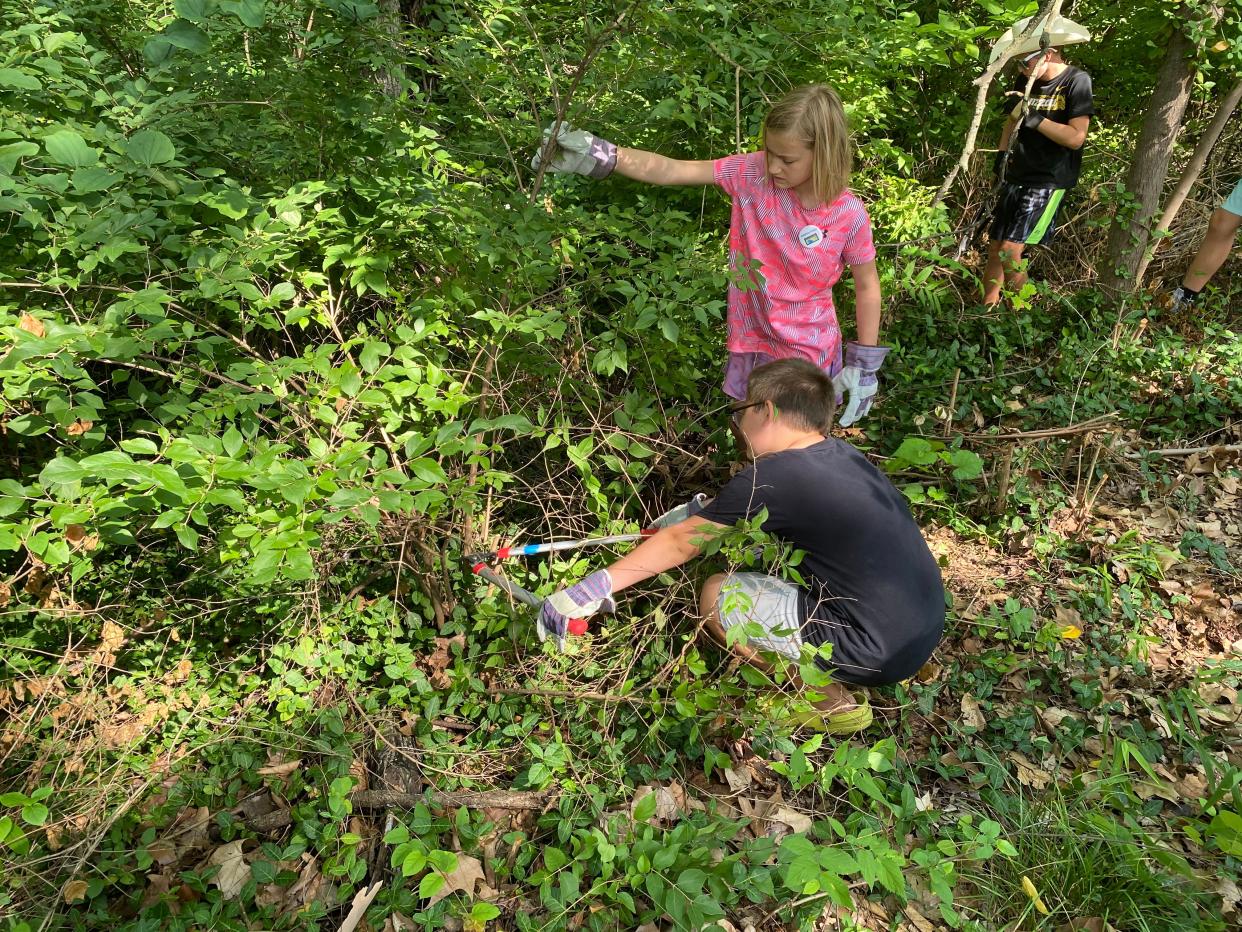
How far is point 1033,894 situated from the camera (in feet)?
6.77

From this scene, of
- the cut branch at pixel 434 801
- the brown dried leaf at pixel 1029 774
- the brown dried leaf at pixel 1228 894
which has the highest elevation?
the brown dried leaf at pixel 1228 894

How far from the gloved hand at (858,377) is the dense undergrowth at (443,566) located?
0.36 m

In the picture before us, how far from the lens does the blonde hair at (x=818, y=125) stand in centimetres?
266

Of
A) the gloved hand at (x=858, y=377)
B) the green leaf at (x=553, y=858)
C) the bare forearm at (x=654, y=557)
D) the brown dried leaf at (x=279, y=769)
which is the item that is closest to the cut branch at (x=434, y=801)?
the brown dried leaf at (x=279, y=769)

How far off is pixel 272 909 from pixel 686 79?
3.09 metres

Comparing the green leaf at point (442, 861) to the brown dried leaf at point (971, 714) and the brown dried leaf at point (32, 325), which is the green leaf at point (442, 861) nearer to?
the brown dried leaf at point (32, 325)

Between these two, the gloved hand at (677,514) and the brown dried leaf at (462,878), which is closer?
the brown dried leaf at (462,878)

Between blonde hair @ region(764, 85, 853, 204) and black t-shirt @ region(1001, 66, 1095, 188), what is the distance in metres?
2.33

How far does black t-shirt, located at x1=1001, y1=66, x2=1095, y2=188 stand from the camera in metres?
4.17

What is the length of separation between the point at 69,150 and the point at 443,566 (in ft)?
5.24

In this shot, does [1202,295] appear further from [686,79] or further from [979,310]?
[686,79]

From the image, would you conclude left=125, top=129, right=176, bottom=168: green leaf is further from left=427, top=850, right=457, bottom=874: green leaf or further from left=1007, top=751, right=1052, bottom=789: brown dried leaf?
left=1007, top=751, right=1052, bottom=789: brown dried leaf

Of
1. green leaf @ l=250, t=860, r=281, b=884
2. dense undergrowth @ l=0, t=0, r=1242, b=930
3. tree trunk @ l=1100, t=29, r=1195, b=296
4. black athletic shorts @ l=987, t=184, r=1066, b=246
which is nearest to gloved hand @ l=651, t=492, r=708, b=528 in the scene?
dense undergrowth @ l=0, t=0, r=1242, b=930

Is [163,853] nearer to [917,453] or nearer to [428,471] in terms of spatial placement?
[428,471]
